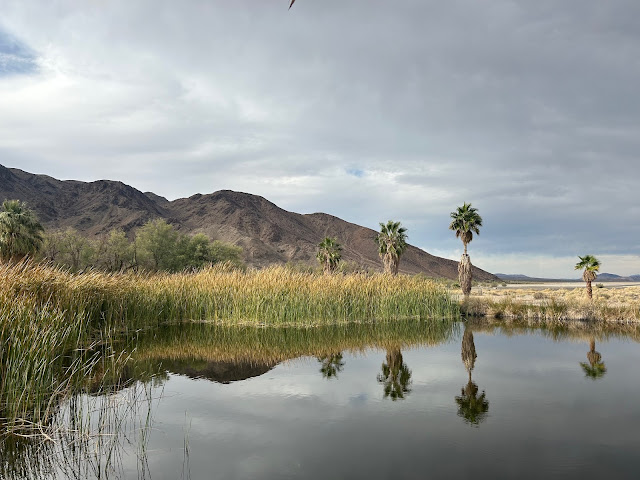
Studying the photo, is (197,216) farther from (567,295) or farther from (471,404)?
(471,404)

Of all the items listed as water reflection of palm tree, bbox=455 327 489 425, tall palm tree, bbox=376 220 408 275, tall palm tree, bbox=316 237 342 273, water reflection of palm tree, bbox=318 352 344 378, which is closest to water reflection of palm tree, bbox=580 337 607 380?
water reflection of palm tree, bbox=455 327 489 425

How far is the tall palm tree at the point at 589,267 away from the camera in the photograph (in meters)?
32.4

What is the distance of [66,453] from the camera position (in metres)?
6.66

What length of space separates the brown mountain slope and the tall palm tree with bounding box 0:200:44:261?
3169 inches

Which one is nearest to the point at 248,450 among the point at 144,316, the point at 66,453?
the point at 66,453

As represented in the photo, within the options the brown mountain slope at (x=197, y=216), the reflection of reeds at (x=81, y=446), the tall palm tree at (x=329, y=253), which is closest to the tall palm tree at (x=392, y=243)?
the tall palm tree at (x=329, y=253)

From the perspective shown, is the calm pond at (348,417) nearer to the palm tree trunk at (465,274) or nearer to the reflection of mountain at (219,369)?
the reflection of mountain at (219,369)

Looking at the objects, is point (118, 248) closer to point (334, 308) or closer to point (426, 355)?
point (334, 308)

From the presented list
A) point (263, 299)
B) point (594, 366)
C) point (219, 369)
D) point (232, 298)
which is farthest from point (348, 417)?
point (232, 298)

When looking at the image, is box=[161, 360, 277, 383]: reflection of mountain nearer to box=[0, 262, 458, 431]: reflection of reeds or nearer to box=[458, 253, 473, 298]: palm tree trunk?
box=[0, 262, 458, 431]: reflection of reeds

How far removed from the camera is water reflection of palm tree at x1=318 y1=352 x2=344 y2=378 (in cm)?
1227

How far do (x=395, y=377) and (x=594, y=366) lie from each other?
246 inches

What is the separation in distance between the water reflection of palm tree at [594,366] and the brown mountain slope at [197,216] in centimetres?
10623

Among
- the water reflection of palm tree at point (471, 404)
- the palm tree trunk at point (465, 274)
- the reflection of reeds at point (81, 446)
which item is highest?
the palm tree trunk at point (465, 274)
